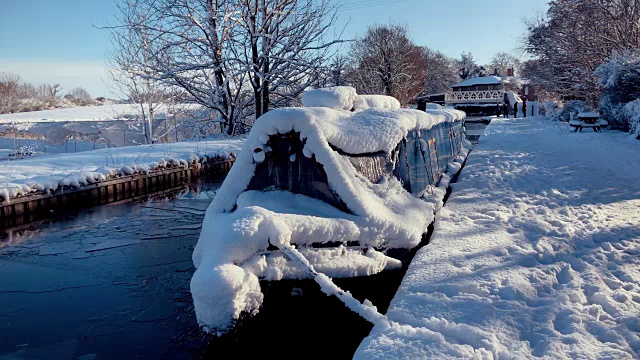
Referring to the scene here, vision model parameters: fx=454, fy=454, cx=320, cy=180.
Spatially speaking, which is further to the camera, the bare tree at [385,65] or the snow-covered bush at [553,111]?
the bare tree at [385,65]

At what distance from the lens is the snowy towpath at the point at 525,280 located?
3.24m

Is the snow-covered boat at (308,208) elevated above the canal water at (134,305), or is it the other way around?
the snow-covered boat at (308,208)

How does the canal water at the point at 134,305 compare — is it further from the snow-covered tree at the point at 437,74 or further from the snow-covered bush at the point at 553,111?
the snow-covered tree at the point at 437,74

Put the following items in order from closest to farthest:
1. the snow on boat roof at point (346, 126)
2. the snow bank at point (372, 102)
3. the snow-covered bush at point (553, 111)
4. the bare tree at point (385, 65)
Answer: the snow on boat roof at point (346, 126)
the snow bank at point (372, 102)
the snow-covered bush at point (553, 111)
the bare tree at point (385, 65)

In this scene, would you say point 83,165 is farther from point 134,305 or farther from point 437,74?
point 437,74

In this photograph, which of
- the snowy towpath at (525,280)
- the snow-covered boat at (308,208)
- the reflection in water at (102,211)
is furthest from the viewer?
the reflection in water at (102,211)

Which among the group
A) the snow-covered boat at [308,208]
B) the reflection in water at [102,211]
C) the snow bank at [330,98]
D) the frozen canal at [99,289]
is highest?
the snow bank at [330,98]

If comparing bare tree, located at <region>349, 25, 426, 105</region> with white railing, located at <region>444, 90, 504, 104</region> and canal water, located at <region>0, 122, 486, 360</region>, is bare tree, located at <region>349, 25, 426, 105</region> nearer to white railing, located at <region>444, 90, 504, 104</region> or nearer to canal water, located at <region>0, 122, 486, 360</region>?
white railing, located at <region>444, 90, 504, 104</region>

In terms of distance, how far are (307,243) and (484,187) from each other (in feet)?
19.2

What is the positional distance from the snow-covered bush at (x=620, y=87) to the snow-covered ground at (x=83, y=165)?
50.0 feet

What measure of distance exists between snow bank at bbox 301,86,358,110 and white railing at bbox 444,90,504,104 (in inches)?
1769

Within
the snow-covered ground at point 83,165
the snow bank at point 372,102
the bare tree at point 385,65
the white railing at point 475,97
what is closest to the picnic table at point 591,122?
the snow bank at point 372,102

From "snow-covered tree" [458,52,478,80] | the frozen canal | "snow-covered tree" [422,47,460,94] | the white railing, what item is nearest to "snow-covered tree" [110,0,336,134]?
the frozen canal

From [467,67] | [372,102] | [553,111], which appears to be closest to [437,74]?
[467,67]
